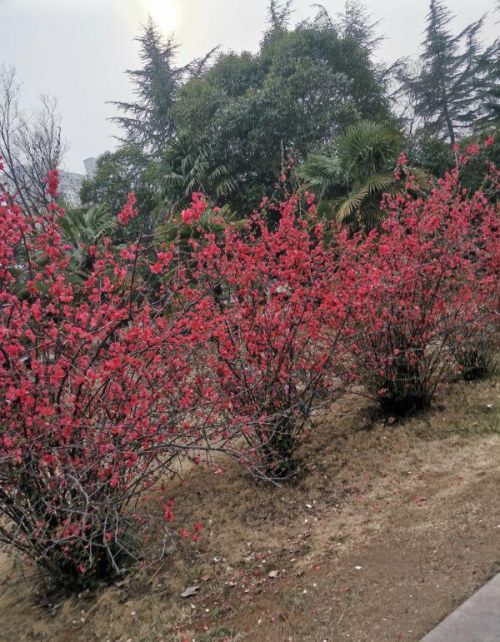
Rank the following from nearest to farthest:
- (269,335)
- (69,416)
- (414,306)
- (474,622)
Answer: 1. (474,622)
2. (69,416)
3. (269,335)
4. (414,306)

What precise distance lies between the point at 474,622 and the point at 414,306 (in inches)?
117

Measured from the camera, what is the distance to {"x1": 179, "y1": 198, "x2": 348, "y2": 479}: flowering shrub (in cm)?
413

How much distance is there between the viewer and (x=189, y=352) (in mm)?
3988

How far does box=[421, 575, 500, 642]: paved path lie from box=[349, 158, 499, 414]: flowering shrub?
246cm


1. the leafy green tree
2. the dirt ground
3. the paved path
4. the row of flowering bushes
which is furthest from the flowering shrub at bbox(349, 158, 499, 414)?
the leafy green tree

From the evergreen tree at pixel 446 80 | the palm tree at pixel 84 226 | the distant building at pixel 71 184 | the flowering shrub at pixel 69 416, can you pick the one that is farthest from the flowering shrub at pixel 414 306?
the evergreen tree at pixel 446 80

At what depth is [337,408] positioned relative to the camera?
5750mm

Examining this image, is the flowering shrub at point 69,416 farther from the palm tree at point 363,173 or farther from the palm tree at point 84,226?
the palm tree at point 363,173

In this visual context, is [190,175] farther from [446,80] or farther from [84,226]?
[446,80]

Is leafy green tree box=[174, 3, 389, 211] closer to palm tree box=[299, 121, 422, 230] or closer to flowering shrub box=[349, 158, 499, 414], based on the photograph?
palm tree box=[299, 121, 422, 230]

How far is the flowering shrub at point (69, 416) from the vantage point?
2947 millimetres

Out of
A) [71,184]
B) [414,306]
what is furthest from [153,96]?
[414,306]

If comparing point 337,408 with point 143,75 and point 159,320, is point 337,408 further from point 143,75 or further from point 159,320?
point 143,75

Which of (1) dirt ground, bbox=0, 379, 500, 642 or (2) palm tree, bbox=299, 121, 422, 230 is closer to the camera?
(1) dirt ground, bbox=0, 379, 500, 642
